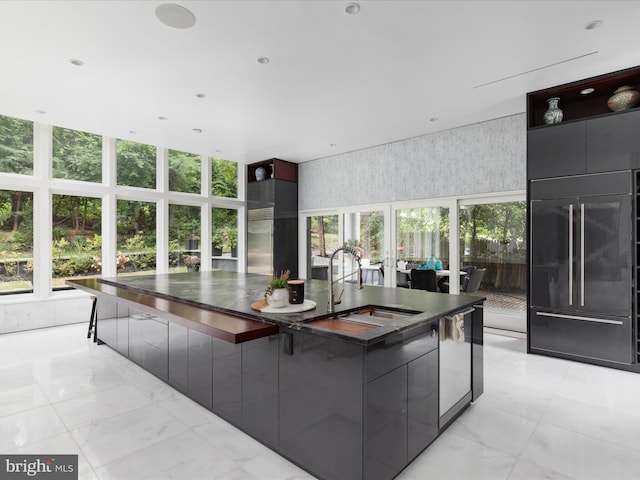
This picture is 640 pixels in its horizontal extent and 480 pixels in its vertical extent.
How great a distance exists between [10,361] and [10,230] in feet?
→ 7.06

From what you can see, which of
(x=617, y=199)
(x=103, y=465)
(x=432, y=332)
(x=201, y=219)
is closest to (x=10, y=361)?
(x=103, y=465)

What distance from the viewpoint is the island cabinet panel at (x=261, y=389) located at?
200 cm

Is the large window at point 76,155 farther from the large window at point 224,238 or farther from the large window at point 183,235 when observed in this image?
the large window at point 224,238

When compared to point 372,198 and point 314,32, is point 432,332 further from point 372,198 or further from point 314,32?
point 372,198

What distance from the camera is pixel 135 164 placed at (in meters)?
5.92

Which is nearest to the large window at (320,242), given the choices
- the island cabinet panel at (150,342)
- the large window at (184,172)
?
the large window at (184,172)

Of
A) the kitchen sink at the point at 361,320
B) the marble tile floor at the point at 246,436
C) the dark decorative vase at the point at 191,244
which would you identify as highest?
the dark decorative vase at the point at 191,244

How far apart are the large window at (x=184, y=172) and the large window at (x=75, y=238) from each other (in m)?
1.28

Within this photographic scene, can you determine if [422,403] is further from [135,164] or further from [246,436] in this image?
[135,164]

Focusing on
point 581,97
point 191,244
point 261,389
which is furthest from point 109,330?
point 581,97

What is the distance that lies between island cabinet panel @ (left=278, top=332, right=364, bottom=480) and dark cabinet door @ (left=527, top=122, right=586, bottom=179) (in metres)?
3.34

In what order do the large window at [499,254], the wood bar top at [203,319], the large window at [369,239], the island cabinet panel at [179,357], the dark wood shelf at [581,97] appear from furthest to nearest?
the large window at [369,239]
the large window at [499,254]
the dark wood shelf at [581,97]
the island cabinet panel at [179,357]
the wood bar top at [203,319]

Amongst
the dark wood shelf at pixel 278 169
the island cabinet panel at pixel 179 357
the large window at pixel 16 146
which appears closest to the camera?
the island cabinet panel at pixel 179 357

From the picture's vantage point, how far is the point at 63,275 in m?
5.34
